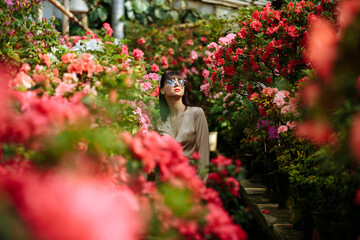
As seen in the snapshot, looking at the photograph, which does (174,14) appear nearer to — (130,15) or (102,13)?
(130,15)

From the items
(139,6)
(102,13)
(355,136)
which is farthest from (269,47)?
(139,6)

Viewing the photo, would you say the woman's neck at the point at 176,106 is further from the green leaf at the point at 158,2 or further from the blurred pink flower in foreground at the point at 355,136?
the green leaf at the point at 158,2

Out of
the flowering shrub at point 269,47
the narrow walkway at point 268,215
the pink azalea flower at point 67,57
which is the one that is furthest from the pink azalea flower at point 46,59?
the narrow walkway at point 268,215

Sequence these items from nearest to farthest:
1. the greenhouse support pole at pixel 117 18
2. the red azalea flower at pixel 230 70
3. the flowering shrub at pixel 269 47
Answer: the flowering shrub at pixel 269 47, the red azalea flower at pixel 230 70, the greenhouse support pole at pixel 117 18

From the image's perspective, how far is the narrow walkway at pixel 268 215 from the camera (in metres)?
3.00

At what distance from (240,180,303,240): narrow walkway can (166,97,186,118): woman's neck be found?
49.8 inches

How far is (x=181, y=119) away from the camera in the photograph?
3.18 meters

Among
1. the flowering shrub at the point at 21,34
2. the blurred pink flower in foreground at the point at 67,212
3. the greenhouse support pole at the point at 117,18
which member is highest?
the greenhouse support pole at the point at 117,18

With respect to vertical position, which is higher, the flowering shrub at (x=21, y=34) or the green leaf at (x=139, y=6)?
the green leaf at (x=139, y=6)

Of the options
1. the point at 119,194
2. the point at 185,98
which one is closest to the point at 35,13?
the point at 185,98

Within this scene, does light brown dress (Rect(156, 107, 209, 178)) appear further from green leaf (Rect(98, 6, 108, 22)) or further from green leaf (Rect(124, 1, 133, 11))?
green leaf (Rect(124, 1, 133, 11))

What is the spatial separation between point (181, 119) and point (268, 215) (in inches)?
50.6

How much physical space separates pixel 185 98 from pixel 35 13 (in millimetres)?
1434

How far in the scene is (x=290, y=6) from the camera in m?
3.47
